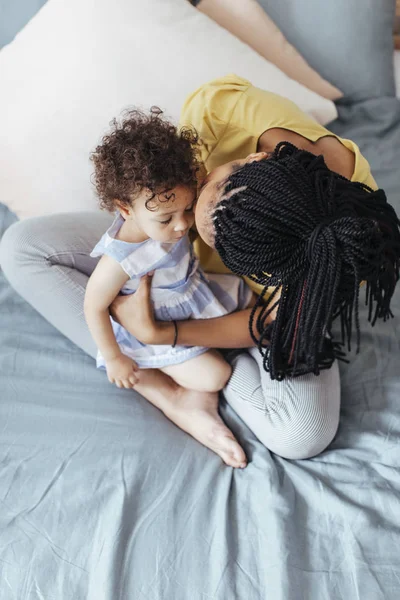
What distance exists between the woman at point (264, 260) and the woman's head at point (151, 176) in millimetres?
38

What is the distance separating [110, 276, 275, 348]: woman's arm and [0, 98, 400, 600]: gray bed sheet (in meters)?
0.13

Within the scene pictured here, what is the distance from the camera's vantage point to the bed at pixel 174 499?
74 centimetres

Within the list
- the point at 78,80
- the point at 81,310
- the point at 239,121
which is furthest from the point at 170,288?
the point at 78,80

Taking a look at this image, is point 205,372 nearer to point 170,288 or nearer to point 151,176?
point 170,288

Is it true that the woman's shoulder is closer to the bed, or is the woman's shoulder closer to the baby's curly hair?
the baby's curly hair

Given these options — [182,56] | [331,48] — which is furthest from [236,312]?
[331,48]

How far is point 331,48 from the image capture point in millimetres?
1431

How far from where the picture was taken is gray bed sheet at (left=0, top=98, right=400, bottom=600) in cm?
74

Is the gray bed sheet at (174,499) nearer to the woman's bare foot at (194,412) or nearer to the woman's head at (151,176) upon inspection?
the woman's bare foot at (194,412)

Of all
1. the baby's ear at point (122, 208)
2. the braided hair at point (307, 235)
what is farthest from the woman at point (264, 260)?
the baby's ear at point (122, 208)

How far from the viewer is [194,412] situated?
3.20 ft

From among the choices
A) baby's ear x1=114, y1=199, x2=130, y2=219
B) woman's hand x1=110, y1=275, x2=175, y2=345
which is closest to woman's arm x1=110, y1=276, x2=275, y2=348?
woman's hand x1=110, y1=275, x2=175, y2=345

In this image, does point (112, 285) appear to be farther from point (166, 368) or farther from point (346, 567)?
point (346, 567)

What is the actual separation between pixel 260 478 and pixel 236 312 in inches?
11.2
